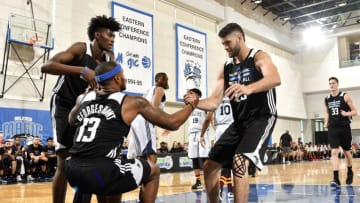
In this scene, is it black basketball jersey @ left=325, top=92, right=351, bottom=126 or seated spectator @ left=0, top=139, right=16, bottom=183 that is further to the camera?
seated spectator @ left=0, top=139, right=16, bottom=183

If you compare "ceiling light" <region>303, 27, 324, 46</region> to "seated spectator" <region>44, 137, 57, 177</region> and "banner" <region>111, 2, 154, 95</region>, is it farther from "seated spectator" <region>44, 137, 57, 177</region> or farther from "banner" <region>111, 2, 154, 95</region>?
"seated spectator" <region>44, 137, 57, 177</region>

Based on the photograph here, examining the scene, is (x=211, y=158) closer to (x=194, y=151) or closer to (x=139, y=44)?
(x=194, y=151)

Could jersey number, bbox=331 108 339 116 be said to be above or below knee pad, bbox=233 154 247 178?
above

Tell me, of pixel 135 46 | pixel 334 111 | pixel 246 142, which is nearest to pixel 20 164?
pixel 135 46

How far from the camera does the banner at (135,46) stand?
1681cm

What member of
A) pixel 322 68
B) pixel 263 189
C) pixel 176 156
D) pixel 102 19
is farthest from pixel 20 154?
pixel 322 68

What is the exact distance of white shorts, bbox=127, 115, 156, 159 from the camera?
6.05 meters

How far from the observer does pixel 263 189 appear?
7523 millimetres

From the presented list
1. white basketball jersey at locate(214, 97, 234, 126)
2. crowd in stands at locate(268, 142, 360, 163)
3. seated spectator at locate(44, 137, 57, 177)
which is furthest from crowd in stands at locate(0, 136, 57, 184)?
crowd in stands at locate(268, 142, 360, 163)

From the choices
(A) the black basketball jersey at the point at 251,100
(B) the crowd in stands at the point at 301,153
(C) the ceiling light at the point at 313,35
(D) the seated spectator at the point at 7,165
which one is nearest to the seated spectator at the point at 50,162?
(D) the seated spectator at the point at 7,165

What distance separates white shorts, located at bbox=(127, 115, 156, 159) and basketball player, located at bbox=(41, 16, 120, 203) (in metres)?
2.25

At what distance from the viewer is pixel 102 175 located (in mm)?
2932

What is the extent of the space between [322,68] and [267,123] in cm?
2826

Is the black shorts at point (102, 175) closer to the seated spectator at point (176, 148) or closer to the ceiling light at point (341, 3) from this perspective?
the seated spectator at point (176, 148)
